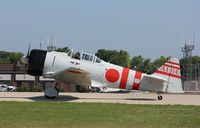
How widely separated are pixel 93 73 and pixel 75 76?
3.56 feet

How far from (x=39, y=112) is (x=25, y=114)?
0.68 meters

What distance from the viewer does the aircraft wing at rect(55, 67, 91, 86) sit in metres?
20.3

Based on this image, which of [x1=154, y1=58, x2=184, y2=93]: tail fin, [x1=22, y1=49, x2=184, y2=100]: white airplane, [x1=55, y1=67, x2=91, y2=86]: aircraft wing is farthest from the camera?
[x1=154, y1=58, x2=184, y2=93]: tail fin

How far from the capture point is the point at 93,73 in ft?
70.4

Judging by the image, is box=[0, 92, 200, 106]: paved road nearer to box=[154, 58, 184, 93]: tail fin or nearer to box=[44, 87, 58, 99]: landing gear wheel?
box=[44, 87, 58, 99]: landing gear wheel

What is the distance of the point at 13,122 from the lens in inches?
422

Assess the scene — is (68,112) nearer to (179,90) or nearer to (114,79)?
(114,79)

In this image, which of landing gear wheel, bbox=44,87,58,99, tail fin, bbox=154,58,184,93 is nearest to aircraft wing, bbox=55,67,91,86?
landing gear wheel, bbox=44,87,58,99

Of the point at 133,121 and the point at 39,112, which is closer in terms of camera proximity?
the point at 133,121

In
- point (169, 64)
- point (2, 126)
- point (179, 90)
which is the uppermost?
point (169, 64)

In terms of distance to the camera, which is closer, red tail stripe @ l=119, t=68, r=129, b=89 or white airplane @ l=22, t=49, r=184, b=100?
white airplane @ l=22, t=49, r=184, b=100

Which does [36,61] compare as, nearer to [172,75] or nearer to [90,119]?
[172,75]

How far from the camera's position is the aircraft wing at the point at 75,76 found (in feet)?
66.5

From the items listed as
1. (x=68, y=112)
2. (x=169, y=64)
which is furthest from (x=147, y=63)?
(x=68, y=112)
